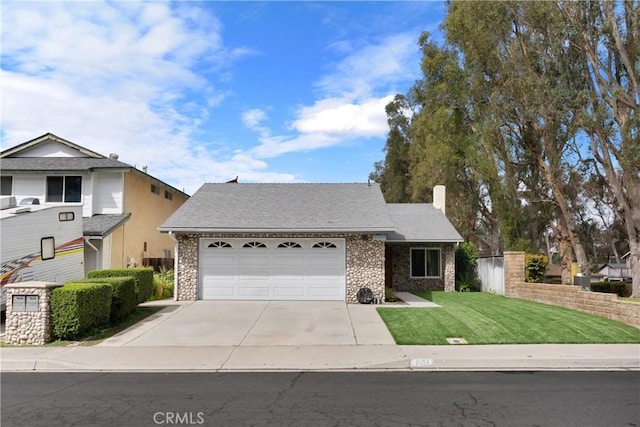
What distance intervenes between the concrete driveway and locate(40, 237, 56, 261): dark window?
3.50 m

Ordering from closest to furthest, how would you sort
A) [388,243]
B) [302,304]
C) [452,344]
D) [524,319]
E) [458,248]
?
1. [452,344]
2. [524,319]
3. [302,304]
4. [388,243]
5. [458,248]

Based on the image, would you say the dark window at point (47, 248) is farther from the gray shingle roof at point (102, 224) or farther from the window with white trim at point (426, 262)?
the window with white trim at point (426, 262)

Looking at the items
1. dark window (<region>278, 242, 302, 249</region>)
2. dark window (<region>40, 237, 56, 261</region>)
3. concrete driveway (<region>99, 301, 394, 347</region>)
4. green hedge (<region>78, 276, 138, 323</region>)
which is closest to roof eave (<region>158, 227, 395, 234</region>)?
dark window (<region>278, 242, 302, 249</region>)

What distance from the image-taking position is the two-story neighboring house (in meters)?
19.4

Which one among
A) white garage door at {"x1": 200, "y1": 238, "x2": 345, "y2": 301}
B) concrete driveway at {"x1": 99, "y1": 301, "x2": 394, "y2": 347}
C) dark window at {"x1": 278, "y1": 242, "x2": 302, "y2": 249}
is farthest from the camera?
→ dark window at {"x1": 278, "y1": 242, "x2": 302, "y2": 249}

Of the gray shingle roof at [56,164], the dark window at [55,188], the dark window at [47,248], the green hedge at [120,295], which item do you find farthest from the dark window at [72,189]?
the green hedge at [120,295]

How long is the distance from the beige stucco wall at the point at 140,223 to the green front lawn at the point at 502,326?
11.3 metres

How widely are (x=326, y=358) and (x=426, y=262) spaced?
45.5 ft

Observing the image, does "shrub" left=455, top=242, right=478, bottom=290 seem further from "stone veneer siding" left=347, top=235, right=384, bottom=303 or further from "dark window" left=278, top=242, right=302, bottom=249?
"dark window" left=278, top=242, right=302, bottom=249

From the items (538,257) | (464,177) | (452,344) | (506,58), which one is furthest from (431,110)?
(452,344)

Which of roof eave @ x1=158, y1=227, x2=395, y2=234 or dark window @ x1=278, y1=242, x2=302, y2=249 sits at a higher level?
roof eave @ x1=158, y1=227, x2=395, y2=234

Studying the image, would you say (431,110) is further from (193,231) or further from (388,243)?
(193,231)

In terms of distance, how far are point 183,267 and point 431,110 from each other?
825 inches

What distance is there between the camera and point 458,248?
2522 cm
